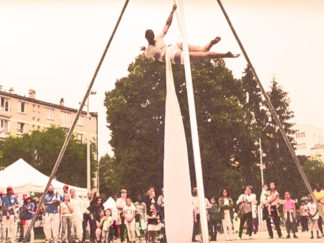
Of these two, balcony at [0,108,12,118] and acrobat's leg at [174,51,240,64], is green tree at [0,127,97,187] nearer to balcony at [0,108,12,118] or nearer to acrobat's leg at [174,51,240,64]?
balcony at [0,108,12,118]

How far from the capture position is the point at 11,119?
95.1ft

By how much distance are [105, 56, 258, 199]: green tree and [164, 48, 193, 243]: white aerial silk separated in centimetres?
974

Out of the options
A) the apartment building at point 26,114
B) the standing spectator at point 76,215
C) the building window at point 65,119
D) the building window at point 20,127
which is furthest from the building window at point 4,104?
the standing spectator at point 76,215

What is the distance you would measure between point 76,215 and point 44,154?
681 inches

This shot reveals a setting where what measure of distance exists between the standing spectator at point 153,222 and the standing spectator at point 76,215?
0.95 metres

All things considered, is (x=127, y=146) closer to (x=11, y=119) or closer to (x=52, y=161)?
(x=52, y=161)

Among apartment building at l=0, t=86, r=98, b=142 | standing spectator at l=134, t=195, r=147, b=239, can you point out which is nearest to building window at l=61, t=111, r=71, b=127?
apartment building at l=0, t=86, r=98, b=142

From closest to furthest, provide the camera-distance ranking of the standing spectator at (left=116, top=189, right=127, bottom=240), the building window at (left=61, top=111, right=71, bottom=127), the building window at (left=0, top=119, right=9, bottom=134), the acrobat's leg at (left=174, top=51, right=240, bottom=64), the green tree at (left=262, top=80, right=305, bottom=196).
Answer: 1. the acrobat's leg at (left=174, top=51, right=240, bottom=64)
2. the standing spectator at (left=116, top=189, right=127, bottom=240)
3. the green tree at (left=262, top=80, right=305, bottom=196)
4. the building window at (left=0, top=119, right=9, bottom=134)
5. the building window at (left=61, top=111, right=71, bottom=127)

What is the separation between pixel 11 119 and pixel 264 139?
40.9 ft

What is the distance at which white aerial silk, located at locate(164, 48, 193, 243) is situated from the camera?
3.60 m

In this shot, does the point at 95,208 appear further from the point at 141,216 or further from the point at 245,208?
the point at 245,208

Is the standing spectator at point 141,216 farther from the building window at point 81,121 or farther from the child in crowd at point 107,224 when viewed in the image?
the building window at point 81,121

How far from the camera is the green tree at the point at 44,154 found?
24.3 meters

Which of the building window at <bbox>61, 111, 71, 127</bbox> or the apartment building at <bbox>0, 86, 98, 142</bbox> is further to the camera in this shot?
the building window at <bbox>61, 111, 71, 127</bbox>
